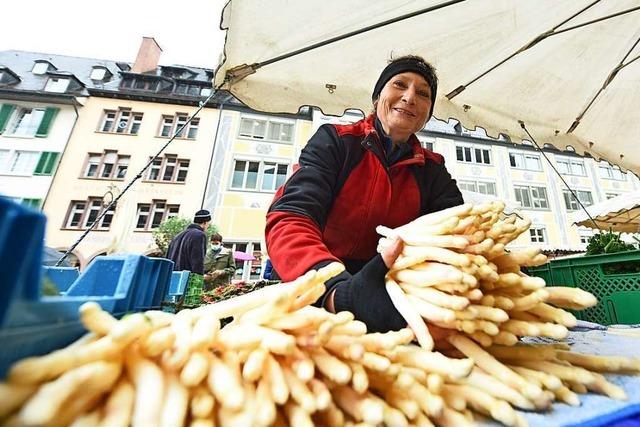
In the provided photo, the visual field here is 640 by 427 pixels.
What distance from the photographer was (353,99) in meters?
1.92

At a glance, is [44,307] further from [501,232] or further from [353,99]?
[353,99]

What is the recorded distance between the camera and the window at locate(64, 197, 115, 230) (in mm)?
10508

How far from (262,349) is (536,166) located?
16866 mm

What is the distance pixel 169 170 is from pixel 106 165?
2.31m

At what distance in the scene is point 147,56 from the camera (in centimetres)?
1455

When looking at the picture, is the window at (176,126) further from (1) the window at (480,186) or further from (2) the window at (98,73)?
(1) the window at (480,186)

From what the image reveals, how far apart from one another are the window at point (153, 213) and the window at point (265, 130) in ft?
13.0

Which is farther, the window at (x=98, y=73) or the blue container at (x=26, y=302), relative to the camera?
the window at (x=98, y=73)

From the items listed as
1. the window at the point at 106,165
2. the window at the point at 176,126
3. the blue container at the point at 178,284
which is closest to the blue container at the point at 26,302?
the blue container at the point at 178,284

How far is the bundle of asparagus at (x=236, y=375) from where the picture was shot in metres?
0.29

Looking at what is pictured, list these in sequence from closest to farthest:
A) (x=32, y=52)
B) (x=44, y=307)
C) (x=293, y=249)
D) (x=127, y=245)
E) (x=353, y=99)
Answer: (x=44, y=307)
(x=293, y=249)
(x=353, y=99)
(x=127, y=245)
(x=32, y=52)

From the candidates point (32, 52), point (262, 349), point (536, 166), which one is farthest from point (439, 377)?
point (32, 52)

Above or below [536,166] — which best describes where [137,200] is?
below

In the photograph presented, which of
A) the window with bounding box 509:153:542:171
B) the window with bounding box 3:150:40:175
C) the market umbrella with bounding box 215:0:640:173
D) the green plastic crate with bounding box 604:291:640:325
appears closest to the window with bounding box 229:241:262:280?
the window with bounding box 3:150:40:175
